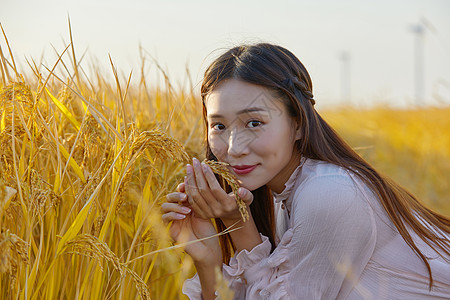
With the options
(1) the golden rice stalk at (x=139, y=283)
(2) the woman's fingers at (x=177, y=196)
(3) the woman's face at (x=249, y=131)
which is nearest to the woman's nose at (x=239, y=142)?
(3) the woman's face at (x=249, y=131)

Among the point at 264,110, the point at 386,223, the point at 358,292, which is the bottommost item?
the point at 358,292

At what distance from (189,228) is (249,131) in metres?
0.43

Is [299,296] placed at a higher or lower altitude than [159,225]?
lower

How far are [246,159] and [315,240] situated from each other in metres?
0.36

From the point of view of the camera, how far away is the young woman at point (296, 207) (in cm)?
175

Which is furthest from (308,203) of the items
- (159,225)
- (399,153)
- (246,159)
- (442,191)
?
(399,153)

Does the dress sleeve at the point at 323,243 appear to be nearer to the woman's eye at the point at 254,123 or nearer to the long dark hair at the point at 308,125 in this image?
the long dark hair at the point at 308,125

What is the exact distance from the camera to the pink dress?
1.72 m

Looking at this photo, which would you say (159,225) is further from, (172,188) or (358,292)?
(358,292)

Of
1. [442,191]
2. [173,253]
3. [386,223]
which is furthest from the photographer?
[442,191]

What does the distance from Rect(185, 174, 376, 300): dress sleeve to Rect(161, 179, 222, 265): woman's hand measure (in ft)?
0.82

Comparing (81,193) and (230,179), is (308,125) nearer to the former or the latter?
(230,179)

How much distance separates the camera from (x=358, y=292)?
182 centimetres

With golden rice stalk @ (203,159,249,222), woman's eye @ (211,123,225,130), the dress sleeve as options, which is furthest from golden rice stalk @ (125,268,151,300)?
woman's eye @ (211,123,225,130)
